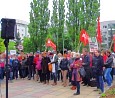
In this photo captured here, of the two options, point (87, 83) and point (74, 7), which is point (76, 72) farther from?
point (74, 7)

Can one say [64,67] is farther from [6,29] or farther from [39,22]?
[39,22]

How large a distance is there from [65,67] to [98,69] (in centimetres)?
332

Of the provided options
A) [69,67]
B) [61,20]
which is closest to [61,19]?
[61,20]

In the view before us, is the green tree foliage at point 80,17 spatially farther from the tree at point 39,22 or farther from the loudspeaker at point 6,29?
the loudspeaker at point 6,29

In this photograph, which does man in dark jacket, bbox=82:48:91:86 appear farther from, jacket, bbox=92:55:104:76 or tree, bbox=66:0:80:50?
tree, bbox=66:0:80:50

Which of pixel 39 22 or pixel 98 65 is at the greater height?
pixel 39 22

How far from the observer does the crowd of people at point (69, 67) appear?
42.8 feet

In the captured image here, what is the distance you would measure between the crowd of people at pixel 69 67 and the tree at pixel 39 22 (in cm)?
2078

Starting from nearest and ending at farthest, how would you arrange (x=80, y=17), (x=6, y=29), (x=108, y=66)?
Result: (x=6, y=29)
(x=108, y=66)
(x=80, y=17)

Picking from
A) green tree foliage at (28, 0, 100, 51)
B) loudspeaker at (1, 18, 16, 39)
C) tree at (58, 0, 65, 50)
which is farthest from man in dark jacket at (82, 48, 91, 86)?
tree at (58, 0, 65, 50)

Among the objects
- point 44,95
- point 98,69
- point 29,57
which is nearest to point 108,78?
point 98,69

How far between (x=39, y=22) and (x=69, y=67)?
28.1 metres

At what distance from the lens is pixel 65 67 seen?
15.9 meters

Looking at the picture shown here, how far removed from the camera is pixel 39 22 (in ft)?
142
